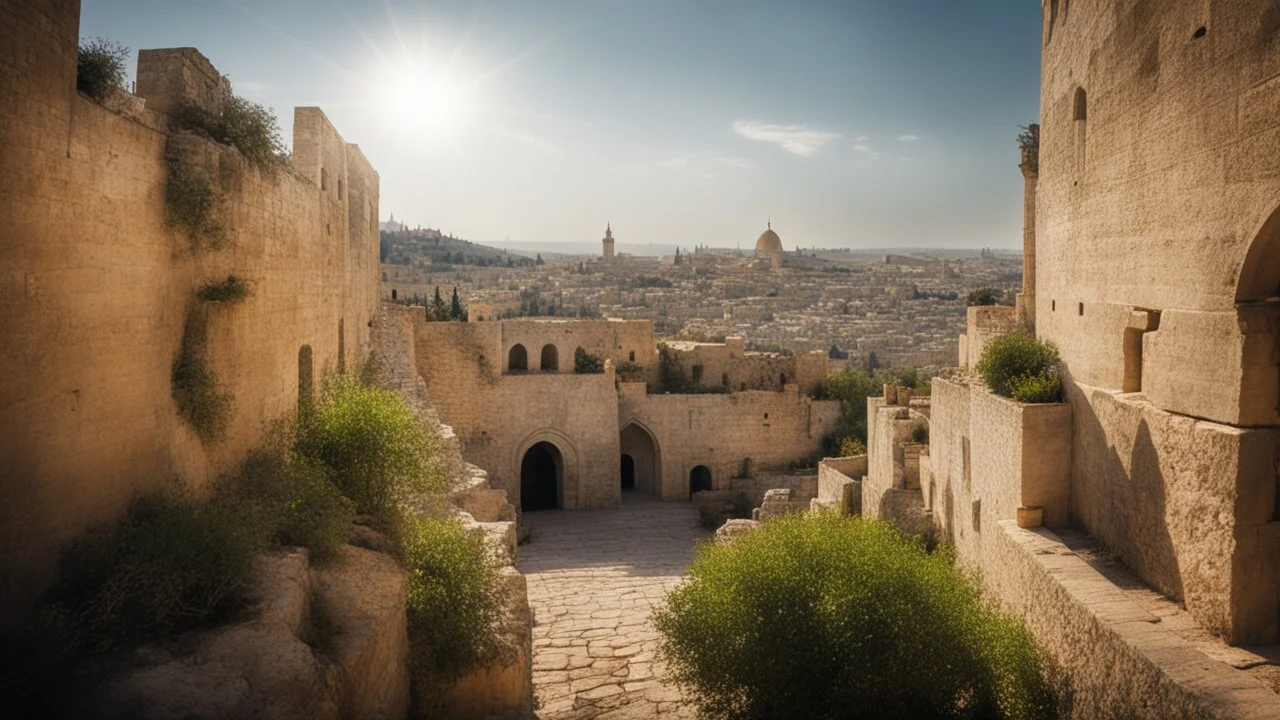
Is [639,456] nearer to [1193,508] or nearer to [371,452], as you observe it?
[371,452]

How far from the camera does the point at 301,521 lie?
727 cm

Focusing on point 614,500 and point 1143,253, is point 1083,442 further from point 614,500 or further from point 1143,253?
point 614,500

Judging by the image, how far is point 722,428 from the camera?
25047 mm

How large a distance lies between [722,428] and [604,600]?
11339 mm

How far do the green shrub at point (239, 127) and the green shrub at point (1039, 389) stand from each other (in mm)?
7968

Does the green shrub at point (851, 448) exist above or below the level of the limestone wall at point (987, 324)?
below

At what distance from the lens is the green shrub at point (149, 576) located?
4996 millimetres

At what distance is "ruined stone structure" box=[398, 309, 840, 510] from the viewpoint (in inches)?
947

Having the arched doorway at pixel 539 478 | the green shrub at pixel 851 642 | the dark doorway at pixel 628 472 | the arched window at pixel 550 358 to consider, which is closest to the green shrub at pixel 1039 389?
the green shrub at pixel 851 642

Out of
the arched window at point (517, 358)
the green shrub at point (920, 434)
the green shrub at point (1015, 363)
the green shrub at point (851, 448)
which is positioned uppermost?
the green shrub at point (1015, 363)

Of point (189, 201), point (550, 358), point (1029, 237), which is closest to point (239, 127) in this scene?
point (189, 201)

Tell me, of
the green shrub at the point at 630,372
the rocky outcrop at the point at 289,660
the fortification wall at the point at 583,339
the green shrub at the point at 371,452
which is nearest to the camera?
the rocky outcrop at the point at 289,660

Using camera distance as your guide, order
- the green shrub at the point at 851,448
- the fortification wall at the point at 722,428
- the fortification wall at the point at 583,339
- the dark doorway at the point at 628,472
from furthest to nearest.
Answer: the dark doorway at the point at 628,472 → the fortification wall at the point at 583,339 → the fortification wall at the point at 722,428 → the green shrub at the point at 851,448

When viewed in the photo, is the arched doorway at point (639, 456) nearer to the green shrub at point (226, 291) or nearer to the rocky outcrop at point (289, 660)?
the green shrub at point (226, 291)
